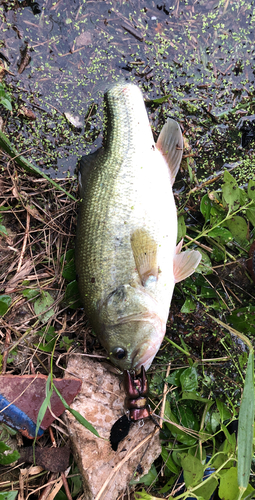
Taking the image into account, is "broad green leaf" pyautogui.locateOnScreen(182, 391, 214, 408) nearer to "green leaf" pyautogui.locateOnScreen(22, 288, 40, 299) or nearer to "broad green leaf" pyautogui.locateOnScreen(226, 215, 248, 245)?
"broad green leaf" pyautogui.locateOnScreen(226, 215, 248, 245)

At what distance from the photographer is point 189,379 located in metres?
2.83

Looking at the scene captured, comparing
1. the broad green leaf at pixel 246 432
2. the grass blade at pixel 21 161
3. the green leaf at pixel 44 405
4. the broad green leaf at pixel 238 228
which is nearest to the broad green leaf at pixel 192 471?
the broad green leaf at pixel 246 432

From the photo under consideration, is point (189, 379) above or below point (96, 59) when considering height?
below

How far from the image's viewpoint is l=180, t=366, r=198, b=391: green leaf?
280 cm

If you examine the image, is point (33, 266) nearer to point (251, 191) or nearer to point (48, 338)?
point (48, 338)

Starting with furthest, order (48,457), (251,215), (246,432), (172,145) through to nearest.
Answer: (251,215) < (172,145) < (48,457) < (246,432)

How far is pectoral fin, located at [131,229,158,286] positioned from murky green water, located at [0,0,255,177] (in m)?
1.14

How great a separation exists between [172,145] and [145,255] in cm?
109

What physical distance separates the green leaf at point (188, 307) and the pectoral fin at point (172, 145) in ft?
3.72

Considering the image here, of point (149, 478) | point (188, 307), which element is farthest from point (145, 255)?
point (149, 478)

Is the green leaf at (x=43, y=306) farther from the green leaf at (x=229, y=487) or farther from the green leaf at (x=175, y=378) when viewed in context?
the green leaf at (x=229, y=487)

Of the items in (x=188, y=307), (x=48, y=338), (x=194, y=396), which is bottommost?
(x=48, y=338)

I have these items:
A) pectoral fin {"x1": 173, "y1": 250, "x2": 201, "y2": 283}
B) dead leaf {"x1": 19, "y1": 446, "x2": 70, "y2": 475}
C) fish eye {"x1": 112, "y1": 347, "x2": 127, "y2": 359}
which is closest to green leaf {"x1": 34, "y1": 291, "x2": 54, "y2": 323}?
fish eye {"x1": 112, "y1": 347, "x2": 127, "y2": 359}

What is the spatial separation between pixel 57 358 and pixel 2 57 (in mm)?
2897
